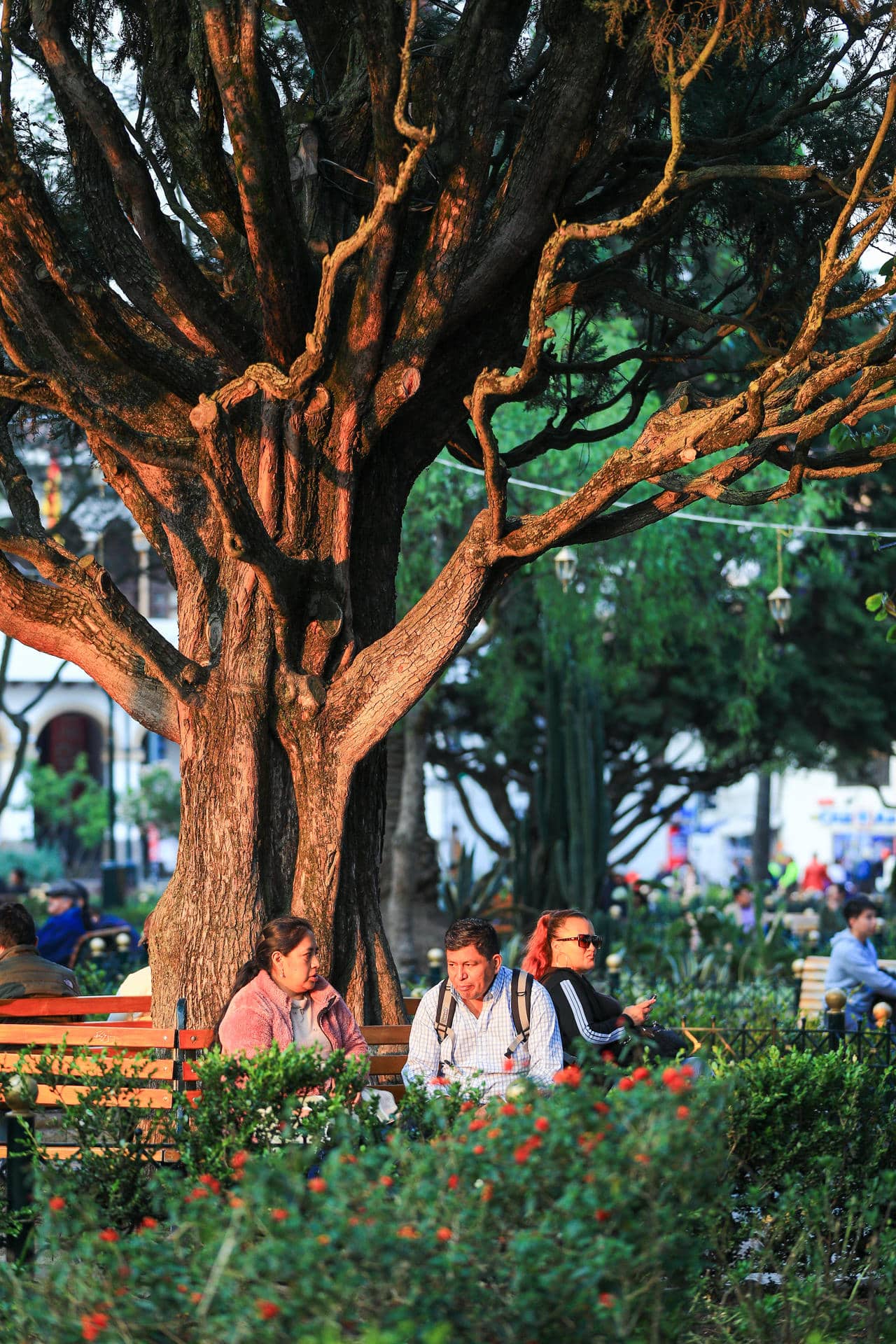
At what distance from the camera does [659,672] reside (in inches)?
1016

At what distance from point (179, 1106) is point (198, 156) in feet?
13.6

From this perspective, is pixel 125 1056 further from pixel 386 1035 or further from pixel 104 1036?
pixel 386 1035

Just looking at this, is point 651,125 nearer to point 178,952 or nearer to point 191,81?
point 191,81

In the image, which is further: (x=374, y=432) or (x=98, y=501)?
(x=98, y=501)

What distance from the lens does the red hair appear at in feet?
20.4

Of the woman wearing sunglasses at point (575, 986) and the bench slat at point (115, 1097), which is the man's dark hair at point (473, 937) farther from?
the bench slat at point (115, 1097)

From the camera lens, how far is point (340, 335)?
6.84m

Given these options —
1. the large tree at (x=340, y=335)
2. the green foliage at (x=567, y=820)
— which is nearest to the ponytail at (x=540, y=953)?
the large tree at (x=340, y=335)

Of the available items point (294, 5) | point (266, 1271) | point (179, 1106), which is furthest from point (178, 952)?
point (294, 5)

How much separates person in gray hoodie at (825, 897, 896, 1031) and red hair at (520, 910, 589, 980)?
4206 millimetres

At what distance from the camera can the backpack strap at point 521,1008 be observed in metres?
5.56

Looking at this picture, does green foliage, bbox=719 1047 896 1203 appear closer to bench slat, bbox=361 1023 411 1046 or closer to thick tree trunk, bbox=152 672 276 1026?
bench slat, bbox=361 1023 411 1046

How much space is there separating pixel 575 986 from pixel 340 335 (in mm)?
3060

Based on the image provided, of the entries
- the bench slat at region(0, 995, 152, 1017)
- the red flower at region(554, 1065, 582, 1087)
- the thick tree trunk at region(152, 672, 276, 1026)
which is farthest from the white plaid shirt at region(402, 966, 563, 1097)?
the bench slat at region(0, 995, 152, 1017)
